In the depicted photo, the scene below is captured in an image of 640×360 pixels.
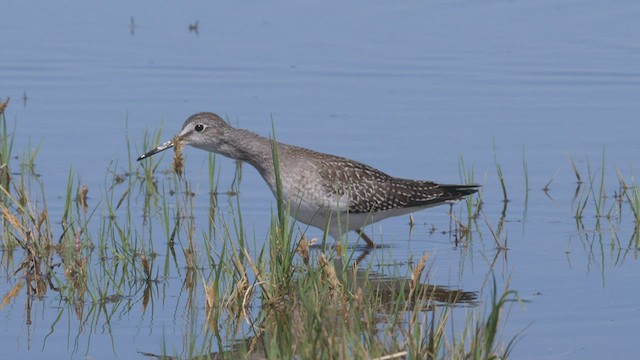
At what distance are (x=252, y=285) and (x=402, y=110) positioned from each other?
6.21m

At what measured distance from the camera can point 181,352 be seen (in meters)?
8.12

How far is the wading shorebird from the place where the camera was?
10.9 m

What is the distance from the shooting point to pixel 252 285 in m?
8.62

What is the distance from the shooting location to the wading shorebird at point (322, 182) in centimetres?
1090

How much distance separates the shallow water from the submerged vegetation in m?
0.13

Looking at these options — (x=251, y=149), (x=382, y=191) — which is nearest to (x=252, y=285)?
(x=251, y=149)

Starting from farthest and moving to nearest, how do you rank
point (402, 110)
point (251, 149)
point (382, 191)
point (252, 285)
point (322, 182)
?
point (402, 110), point (382, 191), point (251, 149), point (322, 182), point (252, 285)

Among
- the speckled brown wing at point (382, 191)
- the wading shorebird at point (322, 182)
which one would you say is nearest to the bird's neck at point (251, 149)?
the wading shorebird at point (322, 182)

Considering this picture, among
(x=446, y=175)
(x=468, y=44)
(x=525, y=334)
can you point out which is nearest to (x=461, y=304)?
(x=525, y=334)

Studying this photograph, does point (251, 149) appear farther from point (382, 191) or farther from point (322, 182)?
point (382, 191)

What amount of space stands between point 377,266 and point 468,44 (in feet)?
22.7

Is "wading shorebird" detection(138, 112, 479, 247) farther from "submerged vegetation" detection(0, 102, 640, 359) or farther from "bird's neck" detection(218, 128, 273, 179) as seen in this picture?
"submerged vegetation" detection(0, 102, 640, 359)

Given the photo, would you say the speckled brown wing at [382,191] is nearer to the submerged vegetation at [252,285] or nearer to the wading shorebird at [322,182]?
the wading shorebird at [322,182]

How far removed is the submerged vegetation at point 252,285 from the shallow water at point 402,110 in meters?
0.13
